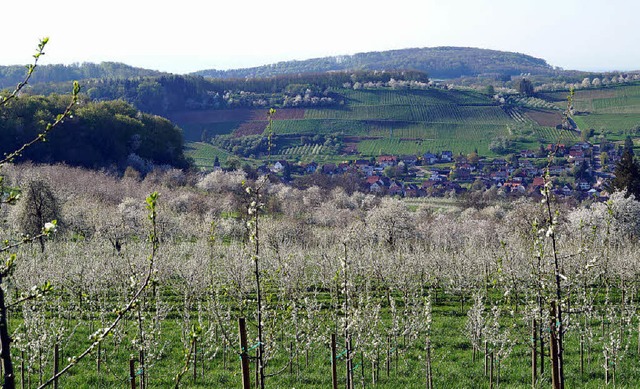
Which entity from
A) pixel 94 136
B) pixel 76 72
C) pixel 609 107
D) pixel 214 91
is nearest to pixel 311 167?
pixel 94 136

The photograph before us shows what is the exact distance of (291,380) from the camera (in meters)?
12.2

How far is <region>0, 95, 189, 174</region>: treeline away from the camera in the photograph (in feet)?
192

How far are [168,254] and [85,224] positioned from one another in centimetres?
1225

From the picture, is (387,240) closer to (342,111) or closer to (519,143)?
(519,143)

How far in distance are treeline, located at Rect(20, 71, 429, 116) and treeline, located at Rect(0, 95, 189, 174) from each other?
46.6 metres

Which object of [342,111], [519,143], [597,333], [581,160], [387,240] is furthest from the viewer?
[342,111]

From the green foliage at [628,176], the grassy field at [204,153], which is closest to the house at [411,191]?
the grassy field at [204,153]

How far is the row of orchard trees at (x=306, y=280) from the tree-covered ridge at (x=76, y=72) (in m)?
113

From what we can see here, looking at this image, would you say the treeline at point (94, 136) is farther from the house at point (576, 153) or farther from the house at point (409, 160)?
the house at point (576, 153)

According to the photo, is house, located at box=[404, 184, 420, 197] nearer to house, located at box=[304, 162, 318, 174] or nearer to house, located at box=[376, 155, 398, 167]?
house, located at box=[376, 155, 398, 167]

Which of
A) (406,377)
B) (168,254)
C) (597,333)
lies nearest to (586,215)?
(597,333)

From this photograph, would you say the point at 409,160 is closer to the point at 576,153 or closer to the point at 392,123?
the point at 392,123

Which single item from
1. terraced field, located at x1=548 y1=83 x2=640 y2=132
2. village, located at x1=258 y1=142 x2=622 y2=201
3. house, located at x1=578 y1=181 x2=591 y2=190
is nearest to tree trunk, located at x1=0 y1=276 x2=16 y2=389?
village, located at x1=258 y1=142 x2=622 y2=201

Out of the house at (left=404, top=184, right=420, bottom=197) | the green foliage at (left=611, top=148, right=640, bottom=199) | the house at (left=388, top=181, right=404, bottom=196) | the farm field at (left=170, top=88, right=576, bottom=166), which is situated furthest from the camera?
the farm field at (left=170, top=88, right=576, bottom=166)
